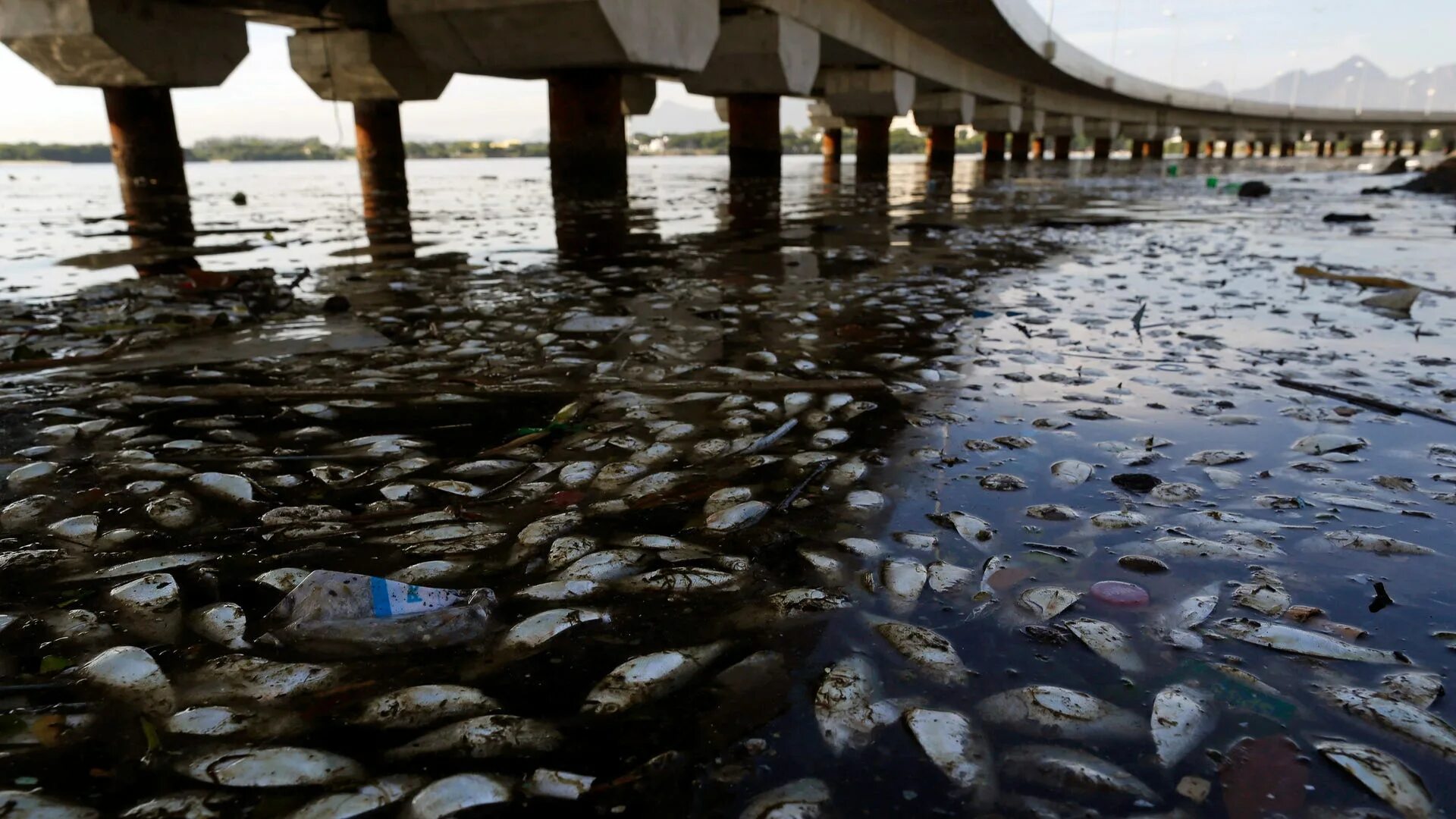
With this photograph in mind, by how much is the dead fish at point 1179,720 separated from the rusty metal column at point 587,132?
52.3ft

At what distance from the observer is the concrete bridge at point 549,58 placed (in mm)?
13562

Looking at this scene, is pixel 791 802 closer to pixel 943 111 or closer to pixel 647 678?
pixel 647 678

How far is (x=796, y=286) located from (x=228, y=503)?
4.57 metres

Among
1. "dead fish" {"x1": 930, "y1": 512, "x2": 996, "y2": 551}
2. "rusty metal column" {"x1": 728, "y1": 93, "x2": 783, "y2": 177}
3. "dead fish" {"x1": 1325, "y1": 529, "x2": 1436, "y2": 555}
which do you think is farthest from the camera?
"rusty metal column" {"x1": 728, "y1": 93, "x2": 783, "y2": 177}

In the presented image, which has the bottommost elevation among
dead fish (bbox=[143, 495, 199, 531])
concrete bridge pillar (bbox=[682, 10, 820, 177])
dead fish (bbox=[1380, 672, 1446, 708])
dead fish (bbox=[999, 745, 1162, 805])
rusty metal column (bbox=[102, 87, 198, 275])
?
dead fish (bbox=[999, 745, 1162, 805])

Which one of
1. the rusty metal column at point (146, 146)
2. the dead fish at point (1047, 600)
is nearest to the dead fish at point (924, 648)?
the dead fish at point (1047, 600)

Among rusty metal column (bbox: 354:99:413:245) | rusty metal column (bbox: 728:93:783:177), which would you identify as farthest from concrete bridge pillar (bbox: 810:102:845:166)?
rusty metal column (bbox: 354:99:413:245)

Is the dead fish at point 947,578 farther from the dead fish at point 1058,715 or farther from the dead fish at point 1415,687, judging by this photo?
the dead fish at point 1415,687

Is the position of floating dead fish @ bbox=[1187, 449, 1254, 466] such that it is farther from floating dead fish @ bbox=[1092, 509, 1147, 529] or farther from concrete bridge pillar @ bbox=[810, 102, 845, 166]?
concrete bridge pillar @ bbox=[810, 102, 845, 166]

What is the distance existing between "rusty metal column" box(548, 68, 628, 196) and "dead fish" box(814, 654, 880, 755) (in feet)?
51.6

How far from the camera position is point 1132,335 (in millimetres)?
4629

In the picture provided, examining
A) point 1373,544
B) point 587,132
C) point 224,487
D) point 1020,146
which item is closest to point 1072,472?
point 1373,544

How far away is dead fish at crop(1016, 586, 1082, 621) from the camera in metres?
1.89

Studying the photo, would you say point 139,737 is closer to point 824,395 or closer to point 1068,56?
point 824,395
